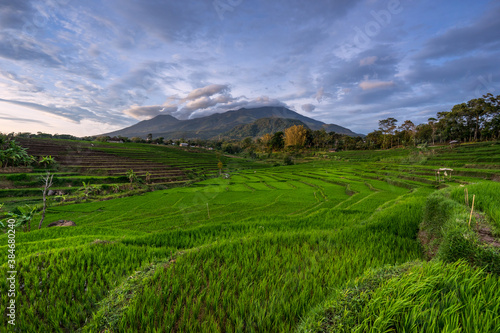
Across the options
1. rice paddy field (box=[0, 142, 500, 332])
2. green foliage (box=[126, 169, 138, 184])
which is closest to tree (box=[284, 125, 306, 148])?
green foliage (box=[126, 169, 138, 184])

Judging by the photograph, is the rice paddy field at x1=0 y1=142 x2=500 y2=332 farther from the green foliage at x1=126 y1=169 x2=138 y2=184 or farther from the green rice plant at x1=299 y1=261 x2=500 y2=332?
the green foliage at x1=126 y1=169 x2=138 y2=184

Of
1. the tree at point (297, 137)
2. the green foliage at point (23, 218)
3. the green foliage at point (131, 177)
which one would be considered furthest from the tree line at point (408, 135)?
the green foliage at point (23, 218)

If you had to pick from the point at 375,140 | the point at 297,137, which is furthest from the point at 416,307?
the point at 375,140

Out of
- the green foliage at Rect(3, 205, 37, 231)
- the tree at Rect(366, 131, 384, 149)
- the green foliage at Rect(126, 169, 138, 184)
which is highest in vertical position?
the tree at Rect(366, 131, 384, 149)

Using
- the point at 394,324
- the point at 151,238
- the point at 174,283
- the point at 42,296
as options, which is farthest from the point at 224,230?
the point at 394,324

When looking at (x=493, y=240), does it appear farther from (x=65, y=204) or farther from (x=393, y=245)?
(x=65, y=204)

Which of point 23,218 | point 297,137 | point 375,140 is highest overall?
point 297,137

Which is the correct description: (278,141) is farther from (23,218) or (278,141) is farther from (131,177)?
(23,218)

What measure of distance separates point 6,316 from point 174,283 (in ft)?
5.80

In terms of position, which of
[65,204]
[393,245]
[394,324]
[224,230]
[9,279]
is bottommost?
[65,204]

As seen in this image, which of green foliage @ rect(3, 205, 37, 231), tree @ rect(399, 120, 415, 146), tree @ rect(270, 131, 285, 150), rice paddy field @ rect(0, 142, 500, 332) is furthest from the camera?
tree @ rect(270, 131, 285, 150)

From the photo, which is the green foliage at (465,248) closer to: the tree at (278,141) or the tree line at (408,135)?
the tree line at (408,135)

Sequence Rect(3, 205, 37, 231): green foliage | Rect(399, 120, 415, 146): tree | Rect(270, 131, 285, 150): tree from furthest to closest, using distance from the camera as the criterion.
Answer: Rect(270, 131, 285, 150): tree → Rect(399, 120, 415, 146): tree → Rect(3, 205, 37, 231): green foliage

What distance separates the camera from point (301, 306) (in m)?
1.92
